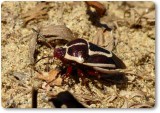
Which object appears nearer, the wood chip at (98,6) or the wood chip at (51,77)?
the wood chip at (51,77)

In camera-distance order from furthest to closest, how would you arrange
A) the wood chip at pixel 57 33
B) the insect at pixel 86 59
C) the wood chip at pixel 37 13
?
the wood chip at pixel 37 13, the wood chip at pixel 57 33, the insect at pixel 86 59

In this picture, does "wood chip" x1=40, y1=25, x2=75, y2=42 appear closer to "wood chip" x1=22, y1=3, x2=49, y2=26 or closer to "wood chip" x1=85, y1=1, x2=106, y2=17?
"wood chip" x1=22, y1=3, x2=49, y2=26

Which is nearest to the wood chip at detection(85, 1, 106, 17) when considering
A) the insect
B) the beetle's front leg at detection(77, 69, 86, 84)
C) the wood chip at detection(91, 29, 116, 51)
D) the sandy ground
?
the sandy ground

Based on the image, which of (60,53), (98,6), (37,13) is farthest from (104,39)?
(37,13)

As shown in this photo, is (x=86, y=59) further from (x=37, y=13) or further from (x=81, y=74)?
(x=37, y=13)

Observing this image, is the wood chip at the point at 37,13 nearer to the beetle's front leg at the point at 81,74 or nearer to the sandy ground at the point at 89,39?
the sandy ground at the point at 89,39

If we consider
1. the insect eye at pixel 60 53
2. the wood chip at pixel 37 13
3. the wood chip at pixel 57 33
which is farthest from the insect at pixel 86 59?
the wood chip at pixel 37 13
